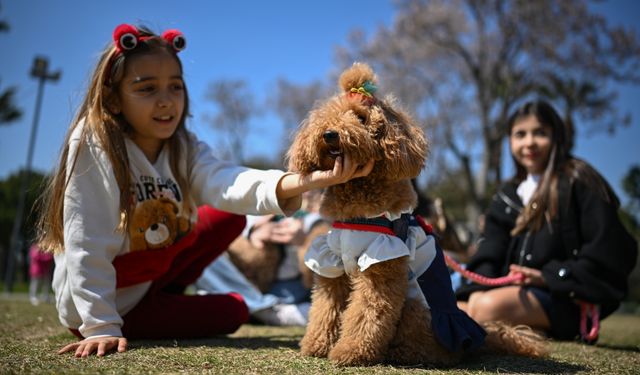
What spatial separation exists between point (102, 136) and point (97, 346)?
0.97 metres

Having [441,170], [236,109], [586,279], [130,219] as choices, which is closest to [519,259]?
[586,279]

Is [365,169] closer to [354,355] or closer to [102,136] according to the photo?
[354,355]

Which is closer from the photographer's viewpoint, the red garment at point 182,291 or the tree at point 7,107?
the red garment at point 182,291

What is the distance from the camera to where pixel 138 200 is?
2576 mm

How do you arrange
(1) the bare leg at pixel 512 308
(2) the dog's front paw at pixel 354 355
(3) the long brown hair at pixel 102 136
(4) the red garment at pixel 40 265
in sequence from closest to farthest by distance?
(2) the dog's front paw at pixel 354 355 → (3) the long brown hair at pixel 102 136 → (1) the bare leg at pixel 512 308 → (4) the red garment at pixel 40 265

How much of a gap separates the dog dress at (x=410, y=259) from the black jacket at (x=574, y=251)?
1272 millimetres

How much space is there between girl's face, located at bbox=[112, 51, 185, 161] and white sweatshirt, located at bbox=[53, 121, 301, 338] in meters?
0.14

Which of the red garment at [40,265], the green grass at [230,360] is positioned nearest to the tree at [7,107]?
the red garment at [40,265]

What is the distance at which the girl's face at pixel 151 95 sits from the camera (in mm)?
2578

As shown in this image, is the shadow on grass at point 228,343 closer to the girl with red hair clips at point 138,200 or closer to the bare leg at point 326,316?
the girl with red hair clips at point 138,200

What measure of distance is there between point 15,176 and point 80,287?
15.9 meters

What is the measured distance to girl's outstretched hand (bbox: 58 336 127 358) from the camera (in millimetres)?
2045

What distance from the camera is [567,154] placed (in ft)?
11.7

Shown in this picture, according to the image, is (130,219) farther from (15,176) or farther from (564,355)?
(15,176)
